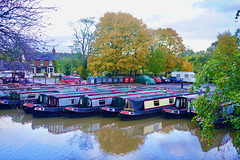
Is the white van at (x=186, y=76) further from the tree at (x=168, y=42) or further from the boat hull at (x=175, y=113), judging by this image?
the boat hull at (x=175, y=113)

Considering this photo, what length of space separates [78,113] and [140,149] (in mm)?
8166

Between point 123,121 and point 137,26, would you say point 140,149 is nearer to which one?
point 123,121

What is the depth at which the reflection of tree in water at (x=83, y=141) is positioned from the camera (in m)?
13.2

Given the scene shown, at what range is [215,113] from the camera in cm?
786

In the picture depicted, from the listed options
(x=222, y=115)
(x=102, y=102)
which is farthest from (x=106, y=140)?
(x=222, y=115)

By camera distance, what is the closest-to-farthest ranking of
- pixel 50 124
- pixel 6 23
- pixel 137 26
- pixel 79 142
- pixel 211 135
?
pixel 6 23 < pixel 211 135 < pixel 79 142 < pixel 50 124 < pixel 137 26

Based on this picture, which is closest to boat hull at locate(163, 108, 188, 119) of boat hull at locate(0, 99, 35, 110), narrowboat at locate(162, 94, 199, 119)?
narrowboat at locate(162, 94, 199, 119)

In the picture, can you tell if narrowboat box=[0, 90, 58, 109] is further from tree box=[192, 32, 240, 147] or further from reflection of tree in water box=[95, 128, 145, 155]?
tree box=[192, 32, 240, 147]

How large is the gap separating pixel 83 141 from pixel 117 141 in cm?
220

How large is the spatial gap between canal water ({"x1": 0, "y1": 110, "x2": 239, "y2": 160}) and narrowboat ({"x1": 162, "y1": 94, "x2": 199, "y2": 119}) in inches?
20.8

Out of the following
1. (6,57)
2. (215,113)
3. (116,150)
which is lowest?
(116,150)

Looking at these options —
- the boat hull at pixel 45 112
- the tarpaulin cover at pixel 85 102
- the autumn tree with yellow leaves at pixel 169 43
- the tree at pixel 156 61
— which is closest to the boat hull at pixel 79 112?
the tarpaulin cover at pixel 85 102

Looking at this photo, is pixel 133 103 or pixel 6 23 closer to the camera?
pixel 6 23

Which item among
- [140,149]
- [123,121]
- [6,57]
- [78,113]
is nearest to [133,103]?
[123,121]
